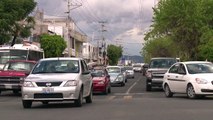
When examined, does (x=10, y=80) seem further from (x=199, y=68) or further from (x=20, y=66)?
(x=199, y=68)

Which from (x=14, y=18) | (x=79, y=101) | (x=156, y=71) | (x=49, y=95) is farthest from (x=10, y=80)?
(x=14, y=18)

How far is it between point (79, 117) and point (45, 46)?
2349 inches

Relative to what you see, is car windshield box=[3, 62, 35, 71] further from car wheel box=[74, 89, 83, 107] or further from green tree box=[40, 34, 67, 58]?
green tree box=[40, 34, 67, 58]

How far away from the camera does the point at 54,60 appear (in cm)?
1977

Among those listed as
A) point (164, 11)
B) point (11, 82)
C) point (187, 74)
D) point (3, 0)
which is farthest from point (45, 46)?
point (187, 74)

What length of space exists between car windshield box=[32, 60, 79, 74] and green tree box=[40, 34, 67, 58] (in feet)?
175

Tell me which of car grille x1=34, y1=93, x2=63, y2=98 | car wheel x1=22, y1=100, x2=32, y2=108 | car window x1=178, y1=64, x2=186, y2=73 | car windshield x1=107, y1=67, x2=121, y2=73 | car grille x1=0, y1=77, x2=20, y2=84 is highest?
car window x1=178, y1=64, x2=186, y2=73

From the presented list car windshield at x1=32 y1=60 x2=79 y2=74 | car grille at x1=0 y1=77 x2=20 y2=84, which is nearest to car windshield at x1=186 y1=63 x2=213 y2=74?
car windshield at x1=32 y1=60 x2=79 y2=74

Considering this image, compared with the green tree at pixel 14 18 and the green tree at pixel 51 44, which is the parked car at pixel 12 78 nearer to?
the green tree at pixel 14 18

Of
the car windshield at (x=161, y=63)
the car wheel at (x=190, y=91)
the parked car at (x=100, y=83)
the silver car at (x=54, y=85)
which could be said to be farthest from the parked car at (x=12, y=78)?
the silver car at (x=54, y=85)

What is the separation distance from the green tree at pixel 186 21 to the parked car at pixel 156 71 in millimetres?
23057

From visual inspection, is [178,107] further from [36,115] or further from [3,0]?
[3,0]

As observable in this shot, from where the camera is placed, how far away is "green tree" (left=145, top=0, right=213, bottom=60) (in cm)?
5605

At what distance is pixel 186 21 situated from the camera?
56.2m
